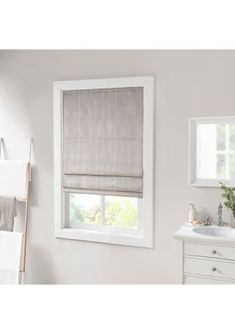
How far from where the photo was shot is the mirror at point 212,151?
7.85 feet

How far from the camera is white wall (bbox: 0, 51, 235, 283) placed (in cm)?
244

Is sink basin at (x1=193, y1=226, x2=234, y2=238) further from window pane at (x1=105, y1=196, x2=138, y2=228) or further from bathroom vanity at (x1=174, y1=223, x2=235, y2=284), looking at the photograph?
window pane at (x1=105, y1=196, x2=138, y2=228)

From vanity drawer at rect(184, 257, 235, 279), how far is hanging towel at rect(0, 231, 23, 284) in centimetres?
130


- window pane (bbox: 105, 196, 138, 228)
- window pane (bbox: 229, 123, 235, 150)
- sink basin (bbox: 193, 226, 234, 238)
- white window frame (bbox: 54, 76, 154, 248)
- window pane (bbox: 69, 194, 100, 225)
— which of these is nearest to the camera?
sink basin (bbox: 193, 226, 234, 238)

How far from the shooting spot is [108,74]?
8.91 feet

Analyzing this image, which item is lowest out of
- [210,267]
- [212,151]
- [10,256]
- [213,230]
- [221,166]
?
[10,256]

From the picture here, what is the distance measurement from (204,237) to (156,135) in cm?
86

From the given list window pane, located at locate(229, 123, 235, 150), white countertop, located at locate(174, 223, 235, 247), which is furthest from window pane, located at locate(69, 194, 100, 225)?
window pane, located at locate(229, 123, 235, 150)

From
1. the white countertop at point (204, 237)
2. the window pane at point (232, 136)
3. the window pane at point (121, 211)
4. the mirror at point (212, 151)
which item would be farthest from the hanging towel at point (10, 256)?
the window pane at point (232, 136)

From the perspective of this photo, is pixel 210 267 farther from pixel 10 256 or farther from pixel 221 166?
pixel 10 256

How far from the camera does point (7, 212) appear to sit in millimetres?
2891

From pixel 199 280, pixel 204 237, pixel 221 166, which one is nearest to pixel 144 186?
pixel 221 166
